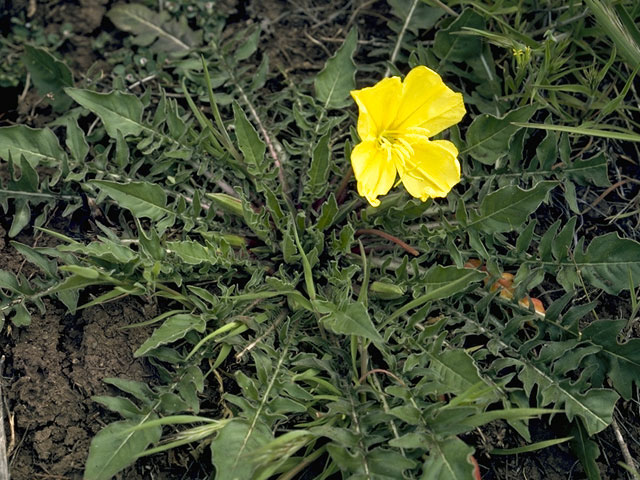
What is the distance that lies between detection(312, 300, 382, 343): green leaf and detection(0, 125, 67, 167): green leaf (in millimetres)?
1181

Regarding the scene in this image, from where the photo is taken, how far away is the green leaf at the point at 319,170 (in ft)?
7.68

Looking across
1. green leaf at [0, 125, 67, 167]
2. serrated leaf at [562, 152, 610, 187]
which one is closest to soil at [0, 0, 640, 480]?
green leaf at [0, 125, 67, 167]

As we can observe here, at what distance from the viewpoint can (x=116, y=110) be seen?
251cm

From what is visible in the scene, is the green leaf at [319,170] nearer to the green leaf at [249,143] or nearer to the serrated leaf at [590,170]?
the green leaf at [249,143]

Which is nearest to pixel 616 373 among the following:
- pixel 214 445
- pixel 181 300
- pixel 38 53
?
pixel 214 445

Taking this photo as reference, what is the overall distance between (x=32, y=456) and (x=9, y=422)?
142mm

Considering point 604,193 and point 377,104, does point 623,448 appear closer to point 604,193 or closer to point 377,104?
point 604,193

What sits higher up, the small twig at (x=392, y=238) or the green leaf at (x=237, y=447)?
the small twig at (x=392, y=238)

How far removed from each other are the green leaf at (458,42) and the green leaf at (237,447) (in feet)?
5.48

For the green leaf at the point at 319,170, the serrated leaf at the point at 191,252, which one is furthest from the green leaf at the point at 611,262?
the serrated leaf at the point at 191,252

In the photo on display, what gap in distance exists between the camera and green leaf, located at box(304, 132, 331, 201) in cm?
234

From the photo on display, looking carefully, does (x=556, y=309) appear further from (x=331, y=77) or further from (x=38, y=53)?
(x=38, y=53)

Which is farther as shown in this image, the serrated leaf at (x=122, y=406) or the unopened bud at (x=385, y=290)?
the unopened bud at (x=385, y=290)

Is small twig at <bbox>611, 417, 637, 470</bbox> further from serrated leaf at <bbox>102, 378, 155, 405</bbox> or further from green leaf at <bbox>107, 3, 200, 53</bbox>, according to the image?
green leaf at <bbox>107, 3, 200, 53</bbox>
